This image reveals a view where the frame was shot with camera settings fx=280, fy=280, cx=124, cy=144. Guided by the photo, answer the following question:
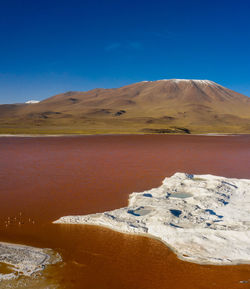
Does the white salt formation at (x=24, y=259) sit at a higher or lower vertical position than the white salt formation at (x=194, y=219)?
lower

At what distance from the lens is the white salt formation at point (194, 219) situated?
29.1ft

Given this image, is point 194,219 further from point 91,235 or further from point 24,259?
point 24,259

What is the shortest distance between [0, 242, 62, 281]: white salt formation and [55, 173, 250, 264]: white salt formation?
2.47 m

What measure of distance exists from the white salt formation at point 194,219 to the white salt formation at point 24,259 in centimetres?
247

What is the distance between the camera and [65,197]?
14.8 meters

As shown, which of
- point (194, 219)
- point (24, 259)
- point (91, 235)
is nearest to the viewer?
point (24, 259)

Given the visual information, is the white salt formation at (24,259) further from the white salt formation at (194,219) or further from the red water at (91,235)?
the white salt formation at (194,219)

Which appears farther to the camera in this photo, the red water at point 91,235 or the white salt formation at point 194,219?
the white salt formation at point 194,219

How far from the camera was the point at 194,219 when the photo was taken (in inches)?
434

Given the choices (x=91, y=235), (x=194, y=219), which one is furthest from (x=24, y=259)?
(x=194, y=219)

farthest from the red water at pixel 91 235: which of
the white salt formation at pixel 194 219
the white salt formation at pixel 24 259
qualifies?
the white salt formation at pixel 194 219

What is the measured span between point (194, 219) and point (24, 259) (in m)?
6.36

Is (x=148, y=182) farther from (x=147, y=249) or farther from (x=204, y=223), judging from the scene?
(x=147, y=249)

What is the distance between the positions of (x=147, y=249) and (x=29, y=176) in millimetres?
13526
